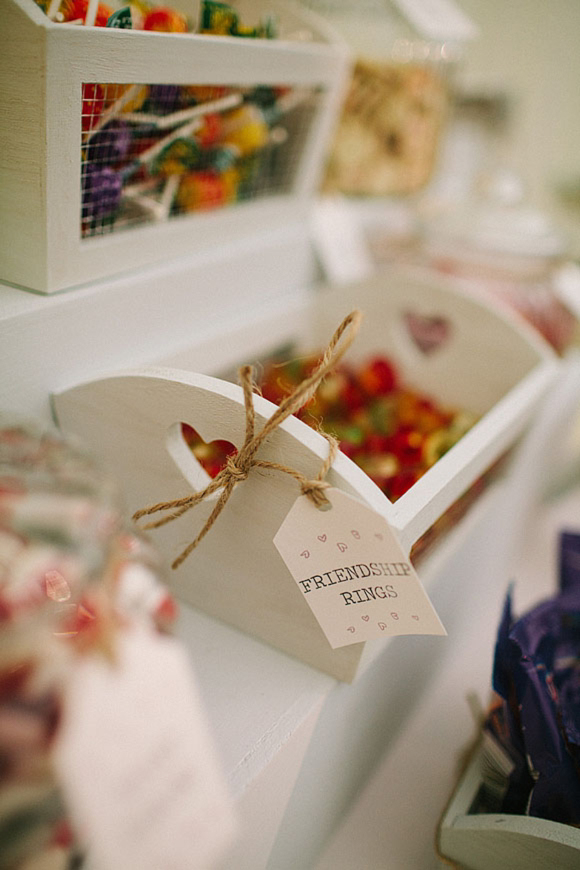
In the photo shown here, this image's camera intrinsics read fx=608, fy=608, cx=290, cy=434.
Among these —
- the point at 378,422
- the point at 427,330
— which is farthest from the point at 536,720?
the point at 427,330

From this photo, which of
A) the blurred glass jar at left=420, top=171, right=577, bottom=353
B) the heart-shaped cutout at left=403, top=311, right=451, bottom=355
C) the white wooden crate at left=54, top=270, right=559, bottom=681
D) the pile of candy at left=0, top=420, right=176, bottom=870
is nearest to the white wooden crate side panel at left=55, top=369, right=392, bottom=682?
the white wooden crate at left=54, top=270, right=559, bottom=681

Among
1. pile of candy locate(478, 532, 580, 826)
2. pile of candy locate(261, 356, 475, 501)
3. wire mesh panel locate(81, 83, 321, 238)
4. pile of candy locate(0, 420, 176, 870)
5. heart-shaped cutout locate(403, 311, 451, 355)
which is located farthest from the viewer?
Answer: heart-shaped cutout locate(403, 311, 451, 355)

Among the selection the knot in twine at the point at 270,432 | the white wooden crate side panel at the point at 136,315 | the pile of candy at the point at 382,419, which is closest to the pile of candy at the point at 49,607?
the knot in twine at the point at 270,432

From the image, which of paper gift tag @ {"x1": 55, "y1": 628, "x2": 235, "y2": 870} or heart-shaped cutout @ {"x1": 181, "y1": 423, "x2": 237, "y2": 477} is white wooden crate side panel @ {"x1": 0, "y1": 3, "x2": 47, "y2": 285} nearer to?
heart-shaped cutout @ {"x1": 181, "y1": 423, "x2": 237, "y2": 477}

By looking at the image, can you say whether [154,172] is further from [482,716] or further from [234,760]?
[482,716]

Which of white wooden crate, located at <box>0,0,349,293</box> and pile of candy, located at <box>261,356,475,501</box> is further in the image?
pile of candy, located at <box>261,356,475,501</box>

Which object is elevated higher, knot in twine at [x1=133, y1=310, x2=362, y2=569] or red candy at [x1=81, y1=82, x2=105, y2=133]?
red candy at [x1=81, y1=82, x2=105, y2=133]

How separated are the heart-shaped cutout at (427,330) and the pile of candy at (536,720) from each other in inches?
19.8

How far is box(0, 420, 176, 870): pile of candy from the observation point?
10.9 inches

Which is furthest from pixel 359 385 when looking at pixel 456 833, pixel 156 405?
pixel 456 833

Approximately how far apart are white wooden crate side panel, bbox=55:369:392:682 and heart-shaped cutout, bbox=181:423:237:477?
0.09 metres

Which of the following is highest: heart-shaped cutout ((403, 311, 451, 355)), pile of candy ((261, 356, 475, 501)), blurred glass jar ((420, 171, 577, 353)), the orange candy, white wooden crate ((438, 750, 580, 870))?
the orange candy

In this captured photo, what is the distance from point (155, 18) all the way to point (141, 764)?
719 mm

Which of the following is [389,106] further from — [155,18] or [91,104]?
[91,104]
